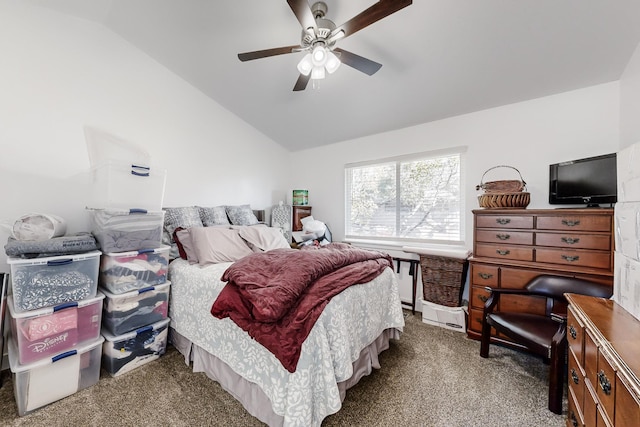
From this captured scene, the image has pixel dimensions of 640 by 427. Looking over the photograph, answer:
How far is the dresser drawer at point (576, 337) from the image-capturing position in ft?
3.61

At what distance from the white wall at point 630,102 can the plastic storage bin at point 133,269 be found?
366 cm

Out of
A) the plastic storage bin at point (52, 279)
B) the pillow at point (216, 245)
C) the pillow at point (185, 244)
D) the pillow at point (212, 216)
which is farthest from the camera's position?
the pillow at point (212, 216)

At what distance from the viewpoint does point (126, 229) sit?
1861 millimetres

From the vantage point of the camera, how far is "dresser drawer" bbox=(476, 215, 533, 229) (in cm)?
213

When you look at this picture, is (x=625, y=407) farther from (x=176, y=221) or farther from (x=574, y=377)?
(x=176, y=221)

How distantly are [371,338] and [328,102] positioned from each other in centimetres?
247

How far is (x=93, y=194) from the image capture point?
2010 mm

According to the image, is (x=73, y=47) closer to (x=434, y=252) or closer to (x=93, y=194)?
(x=93, y=194)

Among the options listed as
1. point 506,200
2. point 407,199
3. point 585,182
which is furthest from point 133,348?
point 585,182

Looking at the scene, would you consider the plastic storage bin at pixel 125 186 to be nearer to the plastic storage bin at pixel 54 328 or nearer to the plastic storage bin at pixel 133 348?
the plastic storage bin at pixel 54 328

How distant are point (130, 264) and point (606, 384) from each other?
2.60m

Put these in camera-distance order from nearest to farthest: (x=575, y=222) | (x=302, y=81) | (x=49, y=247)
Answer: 1. (x=49, y=247)
2. (x=575, y=222)
3. (x=302, y=81)

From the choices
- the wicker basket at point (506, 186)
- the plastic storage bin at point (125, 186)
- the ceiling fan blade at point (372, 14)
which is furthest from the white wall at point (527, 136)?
the plastic storage bin at point (125, 186)

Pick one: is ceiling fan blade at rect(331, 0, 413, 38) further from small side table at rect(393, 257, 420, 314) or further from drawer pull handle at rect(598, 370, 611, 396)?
small side table at rect(393, 257, 420, 314)
